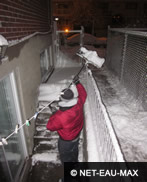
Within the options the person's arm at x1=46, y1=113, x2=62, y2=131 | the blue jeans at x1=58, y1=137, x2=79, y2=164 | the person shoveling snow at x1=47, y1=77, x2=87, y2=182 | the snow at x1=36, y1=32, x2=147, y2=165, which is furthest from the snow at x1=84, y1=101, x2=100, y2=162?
the person's arm at x1=46, y1=113, x2=62, y2=131

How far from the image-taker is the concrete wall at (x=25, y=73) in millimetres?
2949

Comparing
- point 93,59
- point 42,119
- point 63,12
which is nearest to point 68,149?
point 42,119

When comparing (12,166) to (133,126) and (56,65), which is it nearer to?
(133,126)

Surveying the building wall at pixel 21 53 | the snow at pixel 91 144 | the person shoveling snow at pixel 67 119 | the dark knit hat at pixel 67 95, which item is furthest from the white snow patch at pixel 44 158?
the dark knit hat at pixel 67 95

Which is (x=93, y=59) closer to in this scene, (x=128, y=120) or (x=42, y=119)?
(x=128, y=120)

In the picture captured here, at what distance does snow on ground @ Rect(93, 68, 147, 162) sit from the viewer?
2719 mm

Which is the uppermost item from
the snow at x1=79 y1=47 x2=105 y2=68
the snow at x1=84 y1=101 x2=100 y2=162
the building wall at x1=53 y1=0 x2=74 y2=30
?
the building wall at x1=53 y1=0 x2=74 y2=30

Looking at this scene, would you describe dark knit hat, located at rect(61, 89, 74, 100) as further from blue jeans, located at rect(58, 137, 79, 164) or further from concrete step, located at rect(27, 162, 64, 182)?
concrete step, located at rect(27, 162, 64, 182)

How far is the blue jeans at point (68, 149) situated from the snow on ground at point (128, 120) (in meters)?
1.04

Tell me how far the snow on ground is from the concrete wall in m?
2.29

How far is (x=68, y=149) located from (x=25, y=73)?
7.33 feet

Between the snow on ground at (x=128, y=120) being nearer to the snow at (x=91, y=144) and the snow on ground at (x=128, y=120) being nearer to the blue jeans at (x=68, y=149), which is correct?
the snow at (x=91, y=144)

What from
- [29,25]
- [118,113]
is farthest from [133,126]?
[29,25]

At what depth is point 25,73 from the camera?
386 cm
